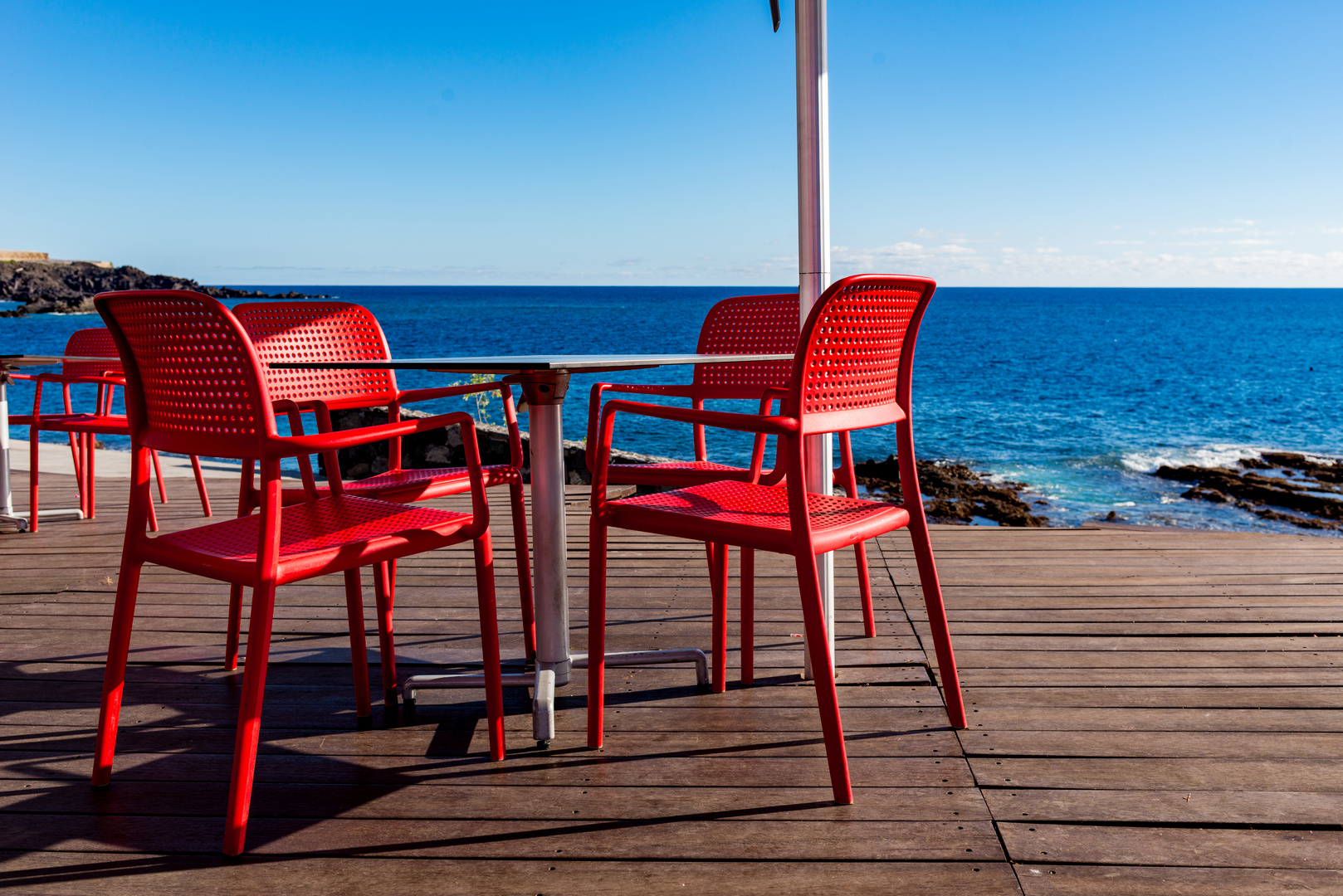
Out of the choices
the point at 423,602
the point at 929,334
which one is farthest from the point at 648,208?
the point at 423,602

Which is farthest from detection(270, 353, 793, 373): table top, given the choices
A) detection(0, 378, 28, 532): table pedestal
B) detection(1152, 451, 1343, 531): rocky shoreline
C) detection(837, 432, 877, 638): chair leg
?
detection(1152, 451, 1343, 531): rocky shoreline

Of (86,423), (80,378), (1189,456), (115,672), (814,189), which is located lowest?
(1189,456)

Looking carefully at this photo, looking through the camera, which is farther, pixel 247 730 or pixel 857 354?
A: pixel 857 354

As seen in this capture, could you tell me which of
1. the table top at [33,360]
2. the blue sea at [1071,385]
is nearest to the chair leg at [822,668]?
the table top at [33,360]

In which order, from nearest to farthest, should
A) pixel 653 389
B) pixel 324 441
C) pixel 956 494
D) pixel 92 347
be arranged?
pixel 324 441, pixel 653 389, pixel 92 347, pixel 956 494

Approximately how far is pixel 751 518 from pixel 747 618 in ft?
1.76

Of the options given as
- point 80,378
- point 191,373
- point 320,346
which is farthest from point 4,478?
point 191,373

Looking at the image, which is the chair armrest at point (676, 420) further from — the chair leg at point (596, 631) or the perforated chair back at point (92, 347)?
the perforated chair back at point (92, 347)

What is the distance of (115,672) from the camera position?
5.17 feet

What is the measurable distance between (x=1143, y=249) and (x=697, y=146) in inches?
1147

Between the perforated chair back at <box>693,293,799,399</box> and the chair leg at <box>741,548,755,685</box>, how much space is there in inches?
27.4

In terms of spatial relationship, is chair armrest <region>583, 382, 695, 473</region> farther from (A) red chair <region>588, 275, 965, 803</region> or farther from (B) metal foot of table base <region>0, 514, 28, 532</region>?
(B) metal foot of table base <region>0, 514, 28, 532</region>

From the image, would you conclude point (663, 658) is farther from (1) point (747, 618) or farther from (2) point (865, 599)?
(2) point (865, 599)

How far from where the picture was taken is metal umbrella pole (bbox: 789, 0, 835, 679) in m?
2.03
